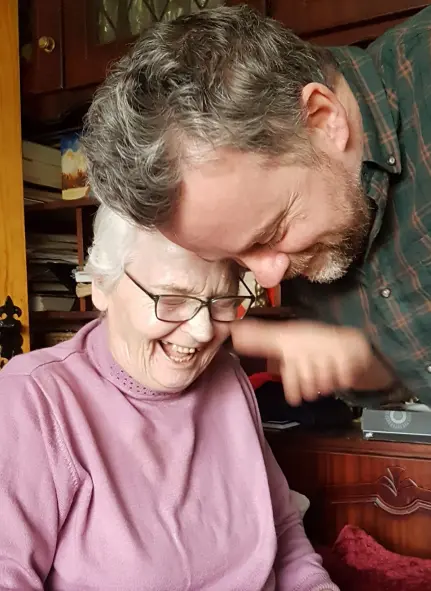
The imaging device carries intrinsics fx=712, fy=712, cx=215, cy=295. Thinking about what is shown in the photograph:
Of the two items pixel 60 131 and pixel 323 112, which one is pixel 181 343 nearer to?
pixel 323 112

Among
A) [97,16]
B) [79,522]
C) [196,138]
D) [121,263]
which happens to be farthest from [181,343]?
[97,16]

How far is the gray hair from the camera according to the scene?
848 mm

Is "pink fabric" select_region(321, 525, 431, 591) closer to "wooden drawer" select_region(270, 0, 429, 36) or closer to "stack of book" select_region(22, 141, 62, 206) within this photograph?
"wooden drawer" select_region(270, 0, 429, 36)

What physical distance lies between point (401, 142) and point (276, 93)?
9.5 inches

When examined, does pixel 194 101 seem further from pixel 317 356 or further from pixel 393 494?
pixel 393 494

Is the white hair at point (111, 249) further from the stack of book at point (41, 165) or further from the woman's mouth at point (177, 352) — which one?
the stack of book at point (41, 165)

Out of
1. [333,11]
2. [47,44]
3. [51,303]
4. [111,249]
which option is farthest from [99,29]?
[111,249]

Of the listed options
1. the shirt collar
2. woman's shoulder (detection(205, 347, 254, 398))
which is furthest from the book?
the shirt collar

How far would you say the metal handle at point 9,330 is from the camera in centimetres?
199

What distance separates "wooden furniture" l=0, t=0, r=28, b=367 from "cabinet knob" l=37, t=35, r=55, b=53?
0.23 ft

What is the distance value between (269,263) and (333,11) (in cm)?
93

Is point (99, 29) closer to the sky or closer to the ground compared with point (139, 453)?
closer to the sky

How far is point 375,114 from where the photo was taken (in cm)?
99

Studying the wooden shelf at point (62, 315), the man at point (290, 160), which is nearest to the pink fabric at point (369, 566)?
the man at point (290, 160)
